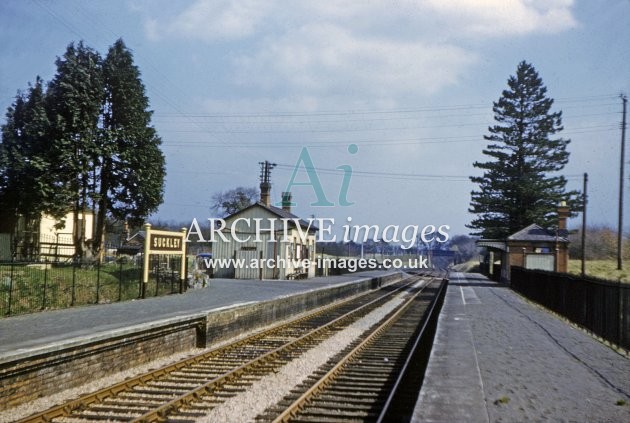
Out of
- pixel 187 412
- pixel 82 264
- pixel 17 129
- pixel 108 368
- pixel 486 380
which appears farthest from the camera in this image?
pixel 17 129

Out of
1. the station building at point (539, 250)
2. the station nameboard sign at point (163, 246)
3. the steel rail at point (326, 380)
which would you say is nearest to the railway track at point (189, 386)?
the steel rail at point (326, 380)

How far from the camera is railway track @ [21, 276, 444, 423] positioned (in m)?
7.26

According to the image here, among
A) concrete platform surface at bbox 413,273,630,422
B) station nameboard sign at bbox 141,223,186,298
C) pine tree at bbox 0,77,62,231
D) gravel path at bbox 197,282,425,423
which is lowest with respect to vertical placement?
gravel path at bbox 197,282,425,423

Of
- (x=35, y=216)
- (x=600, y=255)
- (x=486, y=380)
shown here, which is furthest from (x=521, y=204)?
(x=486, y=380)

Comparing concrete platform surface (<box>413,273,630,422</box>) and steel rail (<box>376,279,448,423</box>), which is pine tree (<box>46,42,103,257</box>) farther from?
concrete platform surface (<box>413,273,630,422</box>)

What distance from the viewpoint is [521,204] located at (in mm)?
49000

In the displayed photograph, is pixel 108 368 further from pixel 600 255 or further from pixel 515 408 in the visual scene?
pixel 600 255

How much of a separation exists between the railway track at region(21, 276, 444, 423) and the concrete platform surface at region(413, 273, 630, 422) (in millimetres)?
3095

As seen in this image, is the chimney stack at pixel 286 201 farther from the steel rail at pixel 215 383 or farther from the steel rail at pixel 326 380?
the steel rail at pixel 215 383

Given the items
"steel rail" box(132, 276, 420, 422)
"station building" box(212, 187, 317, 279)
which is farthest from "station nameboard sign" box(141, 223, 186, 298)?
"station building" box(212, 187, 317, 279)

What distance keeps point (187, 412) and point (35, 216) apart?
20524 mm

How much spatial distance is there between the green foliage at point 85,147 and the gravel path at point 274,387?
1583cm

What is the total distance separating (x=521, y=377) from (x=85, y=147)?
21.9 m

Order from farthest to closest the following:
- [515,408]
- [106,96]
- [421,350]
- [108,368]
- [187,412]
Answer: [106,96], [421,350], [108,368], [187,412], [515,408]
